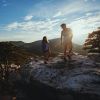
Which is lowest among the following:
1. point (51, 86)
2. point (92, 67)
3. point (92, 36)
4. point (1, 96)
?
point (1, 96)

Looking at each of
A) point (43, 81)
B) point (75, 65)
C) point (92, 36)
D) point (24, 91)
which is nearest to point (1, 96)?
point (24, 91)

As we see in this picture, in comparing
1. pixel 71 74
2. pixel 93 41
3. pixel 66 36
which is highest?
pixel 66 36

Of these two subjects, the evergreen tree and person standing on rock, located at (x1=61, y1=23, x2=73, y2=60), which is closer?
person standing on rock, located at (x1=61, y1=23, x2=73, y2=60)

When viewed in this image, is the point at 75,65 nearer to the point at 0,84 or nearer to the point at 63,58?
the point at 63,58

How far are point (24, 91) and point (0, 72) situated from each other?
8091mm

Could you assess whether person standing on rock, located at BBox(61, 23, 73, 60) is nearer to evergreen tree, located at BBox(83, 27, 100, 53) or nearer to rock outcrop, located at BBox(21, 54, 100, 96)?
rock outcrop, located at BBox(21, 54, 100, 96)

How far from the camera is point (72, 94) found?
55.9 feet

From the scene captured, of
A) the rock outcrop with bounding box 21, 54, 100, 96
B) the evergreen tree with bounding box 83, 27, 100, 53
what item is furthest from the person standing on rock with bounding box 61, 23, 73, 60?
the evergreen tree with bounding box 83, 27, 100, 53

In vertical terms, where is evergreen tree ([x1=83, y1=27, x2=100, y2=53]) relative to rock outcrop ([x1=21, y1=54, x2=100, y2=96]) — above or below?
above

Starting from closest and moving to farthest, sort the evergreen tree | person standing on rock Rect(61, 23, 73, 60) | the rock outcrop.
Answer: the rock outcrop
person standing on rock Rect(61, 23, 73, 60)
the evergreen tree

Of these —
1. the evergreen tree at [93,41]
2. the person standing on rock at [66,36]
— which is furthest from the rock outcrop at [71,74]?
the evergreen tree at [93,41]

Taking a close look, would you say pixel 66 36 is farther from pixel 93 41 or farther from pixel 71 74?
pixel 93 41

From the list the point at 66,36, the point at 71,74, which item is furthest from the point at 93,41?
the point at 71,74

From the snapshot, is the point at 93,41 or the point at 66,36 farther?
the point at 93,41
